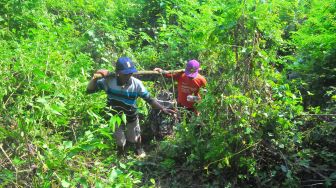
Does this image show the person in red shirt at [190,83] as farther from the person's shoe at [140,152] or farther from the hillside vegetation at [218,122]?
the person's shoe at [140,152]

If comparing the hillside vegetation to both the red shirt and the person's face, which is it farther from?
the red shirt

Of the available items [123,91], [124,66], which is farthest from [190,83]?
[124,66]

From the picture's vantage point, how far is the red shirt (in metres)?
5.60

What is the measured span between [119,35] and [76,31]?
36.1 inches

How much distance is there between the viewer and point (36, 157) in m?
3.14

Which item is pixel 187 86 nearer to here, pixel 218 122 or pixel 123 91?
pixel 123 91

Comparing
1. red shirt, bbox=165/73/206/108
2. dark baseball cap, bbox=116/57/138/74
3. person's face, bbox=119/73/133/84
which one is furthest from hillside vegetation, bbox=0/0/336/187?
red shirt, bbox=165/73/206/108

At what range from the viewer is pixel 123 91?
16.4 ft

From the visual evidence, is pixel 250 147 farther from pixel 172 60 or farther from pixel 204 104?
pixel 172 60

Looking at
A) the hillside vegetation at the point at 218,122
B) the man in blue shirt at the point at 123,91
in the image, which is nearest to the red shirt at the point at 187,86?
the man in blue shirt at the point at 123,91

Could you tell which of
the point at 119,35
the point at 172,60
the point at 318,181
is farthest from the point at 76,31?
the point at 318,181

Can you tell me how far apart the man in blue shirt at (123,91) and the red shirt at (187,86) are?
0.47m

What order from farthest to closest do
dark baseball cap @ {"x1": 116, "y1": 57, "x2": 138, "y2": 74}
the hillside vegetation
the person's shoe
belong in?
the person's shoe < dark baseball cap @ {"x1": 116, "y1": 57, "x2": 138, "y2": 74} < the hillside vegetation

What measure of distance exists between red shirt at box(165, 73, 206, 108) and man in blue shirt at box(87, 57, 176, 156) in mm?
469
